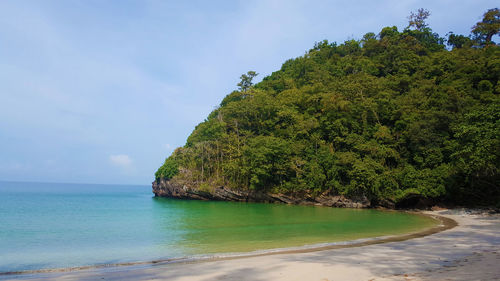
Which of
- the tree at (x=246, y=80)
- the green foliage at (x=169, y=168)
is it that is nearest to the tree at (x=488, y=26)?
the tree at (x=246, y=80)

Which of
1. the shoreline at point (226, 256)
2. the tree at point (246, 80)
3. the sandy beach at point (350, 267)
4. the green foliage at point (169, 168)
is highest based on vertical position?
the tree at point (246, 80)

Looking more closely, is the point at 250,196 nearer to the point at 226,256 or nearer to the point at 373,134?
the point at 373,134

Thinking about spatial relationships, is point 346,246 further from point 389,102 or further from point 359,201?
point 389,102

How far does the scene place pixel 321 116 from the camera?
37.7 metres

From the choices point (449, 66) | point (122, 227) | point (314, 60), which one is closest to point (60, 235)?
point (122, 227)

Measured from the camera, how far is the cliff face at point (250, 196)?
105 ft

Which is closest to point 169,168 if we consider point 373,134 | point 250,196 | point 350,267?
point 250,196

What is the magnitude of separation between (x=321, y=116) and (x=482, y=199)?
61.4 feet

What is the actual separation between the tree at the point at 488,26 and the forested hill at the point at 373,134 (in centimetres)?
22

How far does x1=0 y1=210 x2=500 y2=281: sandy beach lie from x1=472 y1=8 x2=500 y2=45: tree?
57.6 meters

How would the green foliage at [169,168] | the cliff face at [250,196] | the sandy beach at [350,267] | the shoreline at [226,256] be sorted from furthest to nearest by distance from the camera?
the green foliage at [169,168], the cliff face at [250,196], the shoreline at [226,256], the sandy beach at [350,267]

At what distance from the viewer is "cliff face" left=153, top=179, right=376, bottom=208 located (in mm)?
31938

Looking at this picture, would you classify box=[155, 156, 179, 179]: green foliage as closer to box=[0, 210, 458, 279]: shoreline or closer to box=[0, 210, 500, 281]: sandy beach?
box=[0, 210, 458, 279]: shoreline

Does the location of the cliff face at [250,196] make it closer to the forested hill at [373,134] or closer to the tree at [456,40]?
the forested hill at [373,134]
